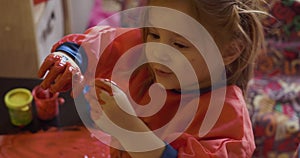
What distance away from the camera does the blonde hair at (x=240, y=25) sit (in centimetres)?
79

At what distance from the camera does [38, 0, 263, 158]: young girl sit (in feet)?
2.51

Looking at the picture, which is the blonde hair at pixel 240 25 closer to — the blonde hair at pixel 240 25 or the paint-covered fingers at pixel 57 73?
the blonde hair at pixel 240 25

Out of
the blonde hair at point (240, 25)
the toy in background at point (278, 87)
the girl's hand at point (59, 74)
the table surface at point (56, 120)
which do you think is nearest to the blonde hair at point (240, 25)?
the blonde hair at point (240, 25)

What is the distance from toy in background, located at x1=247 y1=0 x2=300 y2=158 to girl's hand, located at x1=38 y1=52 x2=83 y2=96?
0.67 metres

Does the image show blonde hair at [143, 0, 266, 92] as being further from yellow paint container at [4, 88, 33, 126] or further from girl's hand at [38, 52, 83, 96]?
yellow paint container at [4, 88, 33, 126]

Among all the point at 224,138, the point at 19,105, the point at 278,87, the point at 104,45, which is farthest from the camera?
the point at 278,87

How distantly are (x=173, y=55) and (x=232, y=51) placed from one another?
0.11 metres

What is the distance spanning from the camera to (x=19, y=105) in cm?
109

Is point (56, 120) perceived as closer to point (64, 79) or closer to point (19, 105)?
point (19, 105)

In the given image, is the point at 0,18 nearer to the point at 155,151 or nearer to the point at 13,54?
the point at 13,54

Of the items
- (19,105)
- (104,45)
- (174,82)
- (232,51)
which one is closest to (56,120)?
(19,105)

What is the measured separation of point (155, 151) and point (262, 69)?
874mm

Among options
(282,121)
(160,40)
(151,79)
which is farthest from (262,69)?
(160,40)

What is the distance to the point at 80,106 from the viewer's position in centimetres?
105
